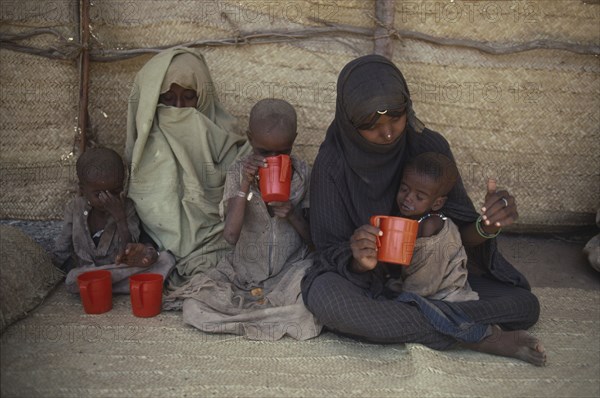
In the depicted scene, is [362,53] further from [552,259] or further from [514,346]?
[514,346]

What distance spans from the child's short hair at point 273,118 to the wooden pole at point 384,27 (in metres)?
1.18

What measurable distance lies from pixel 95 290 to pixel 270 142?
1040mm

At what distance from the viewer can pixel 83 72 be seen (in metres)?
3.47

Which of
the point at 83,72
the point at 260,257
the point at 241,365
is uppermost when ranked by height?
the point at 83,72

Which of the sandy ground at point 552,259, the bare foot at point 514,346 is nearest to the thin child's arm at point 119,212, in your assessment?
the bare foot at point 514,346

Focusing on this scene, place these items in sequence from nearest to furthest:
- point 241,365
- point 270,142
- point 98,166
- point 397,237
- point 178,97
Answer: point 397,237
point 241,365
point 270,142
point 98,166
point 178,97

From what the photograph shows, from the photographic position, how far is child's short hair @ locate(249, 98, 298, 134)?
2.60m

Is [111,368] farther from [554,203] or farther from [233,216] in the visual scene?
[554,203]

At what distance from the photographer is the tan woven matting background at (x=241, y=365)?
2.16 m

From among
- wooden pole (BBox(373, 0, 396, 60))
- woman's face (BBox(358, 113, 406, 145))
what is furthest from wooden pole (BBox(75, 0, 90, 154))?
woman's face (BBox(358, 113, 406, 145))

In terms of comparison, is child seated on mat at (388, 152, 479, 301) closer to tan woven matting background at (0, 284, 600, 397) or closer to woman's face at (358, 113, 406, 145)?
woman's face at (358, 113, 406, 145)

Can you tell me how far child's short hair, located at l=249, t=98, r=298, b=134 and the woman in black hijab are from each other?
0.72 ft

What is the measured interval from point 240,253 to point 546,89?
2297 millimetres

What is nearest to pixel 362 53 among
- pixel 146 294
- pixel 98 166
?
pixel 98 166
